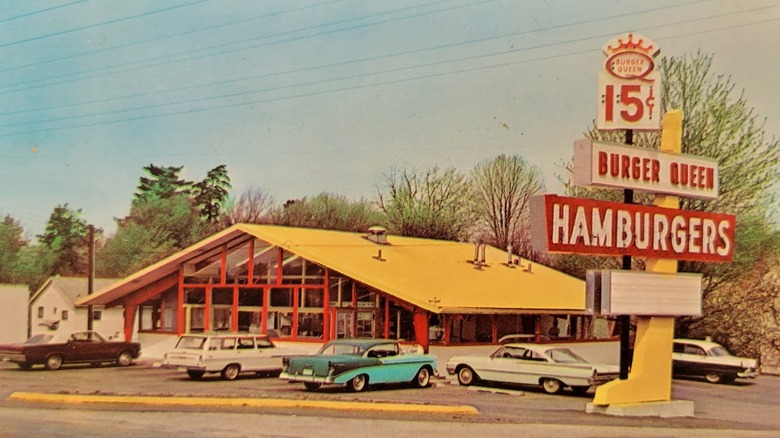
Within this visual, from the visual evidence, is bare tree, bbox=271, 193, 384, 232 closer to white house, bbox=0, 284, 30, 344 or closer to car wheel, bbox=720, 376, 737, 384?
white house, bbox=0, 284, 30, 344

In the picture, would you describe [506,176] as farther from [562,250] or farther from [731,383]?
[562,250]

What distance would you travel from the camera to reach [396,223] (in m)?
69.0

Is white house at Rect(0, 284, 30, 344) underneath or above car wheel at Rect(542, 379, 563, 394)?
underneath

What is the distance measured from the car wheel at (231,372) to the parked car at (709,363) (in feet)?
53.6

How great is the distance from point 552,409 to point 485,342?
459 inches

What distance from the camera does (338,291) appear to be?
3416 cm

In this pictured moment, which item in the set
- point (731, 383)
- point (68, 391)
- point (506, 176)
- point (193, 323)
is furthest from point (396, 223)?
point (68, 391)

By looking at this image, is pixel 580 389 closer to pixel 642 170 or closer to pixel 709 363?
pixel 642 170

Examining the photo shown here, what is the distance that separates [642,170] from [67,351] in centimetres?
2289

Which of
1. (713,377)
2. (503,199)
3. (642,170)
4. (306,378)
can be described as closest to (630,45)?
(642,170)

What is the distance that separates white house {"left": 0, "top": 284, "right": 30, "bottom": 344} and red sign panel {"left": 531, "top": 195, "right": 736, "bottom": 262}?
46994mm

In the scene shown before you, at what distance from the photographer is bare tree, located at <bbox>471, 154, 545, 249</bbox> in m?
64.2

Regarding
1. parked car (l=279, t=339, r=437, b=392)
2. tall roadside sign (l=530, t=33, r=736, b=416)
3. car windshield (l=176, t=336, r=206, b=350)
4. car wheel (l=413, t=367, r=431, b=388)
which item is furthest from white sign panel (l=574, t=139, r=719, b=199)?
car windshield (l=176, t=336, r=206, b=350)

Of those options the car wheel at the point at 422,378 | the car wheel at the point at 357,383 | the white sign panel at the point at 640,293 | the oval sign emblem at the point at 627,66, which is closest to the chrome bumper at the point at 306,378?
the car wheel at the point at 357,383
